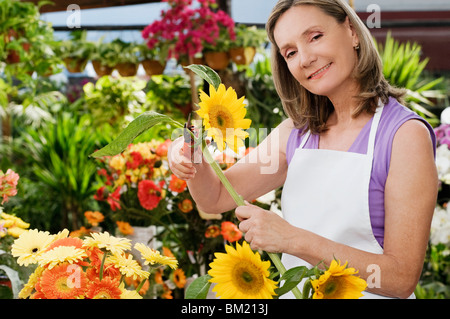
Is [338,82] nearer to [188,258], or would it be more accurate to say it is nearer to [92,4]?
[188,258]

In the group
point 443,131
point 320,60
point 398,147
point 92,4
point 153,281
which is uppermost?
point 92,4

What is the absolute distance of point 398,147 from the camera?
0.76 metres

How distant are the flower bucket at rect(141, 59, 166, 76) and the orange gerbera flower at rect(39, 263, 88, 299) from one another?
5.64ft

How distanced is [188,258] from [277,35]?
94cm

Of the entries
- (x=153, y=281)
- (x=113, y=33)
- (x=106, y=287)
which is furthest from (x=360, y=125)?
(x=113, y=33)

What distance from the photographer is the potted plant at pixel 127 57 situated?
2133 mm

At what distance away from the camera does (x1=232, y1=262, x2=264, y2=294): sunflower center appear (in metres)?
0.43

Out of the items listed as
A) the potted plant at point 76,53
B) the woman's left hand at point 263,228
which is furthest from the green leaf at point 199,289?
the potted plant at point 76,53

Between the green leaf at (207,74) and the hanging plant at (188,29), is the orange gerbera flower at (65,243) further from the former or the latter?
the hanging plant at (188,29)

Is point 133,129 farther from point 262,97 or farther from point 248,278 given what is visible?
point 262,97

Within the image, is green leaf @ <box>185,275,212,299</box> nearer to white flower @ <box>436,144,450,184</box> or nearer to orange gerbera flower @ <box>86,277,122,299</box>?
orange gerbera flower @ <box>86,277,122,299</box>

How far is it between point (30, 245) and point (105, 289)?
4.5 inches

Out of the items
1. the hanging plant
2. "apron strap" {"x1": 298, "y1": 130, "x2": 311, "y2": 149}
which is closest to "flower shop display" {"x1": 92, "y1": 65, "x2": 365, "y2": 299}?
"apron strap" {"x1": 298, "y1": 130, "x2": 311, "y2": 149}

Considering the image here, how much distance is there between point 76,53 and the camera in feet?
7.08
